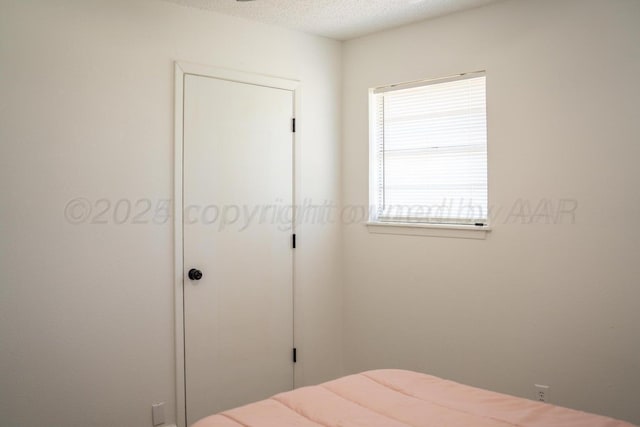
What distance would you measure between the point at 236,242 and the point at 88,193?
3.15 ft

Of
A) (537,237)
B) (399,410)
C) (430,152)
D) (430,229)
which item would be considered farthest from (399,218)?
(399,410)

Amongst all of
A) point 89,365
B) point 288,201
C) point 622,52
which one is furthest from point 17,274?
A: point 622,52

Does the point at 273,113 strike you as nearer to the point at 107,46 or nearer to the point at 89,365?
the point at 107,46

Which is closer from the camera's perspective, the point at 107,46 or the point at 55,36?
the point at 55,36

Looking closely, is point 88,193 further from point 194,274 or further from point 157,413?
point 157,413

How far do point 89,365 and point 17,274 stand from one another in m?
0.60

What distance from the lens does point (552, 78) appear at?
294 centimetres

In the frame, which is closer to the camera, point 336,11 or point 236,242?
point 336,11

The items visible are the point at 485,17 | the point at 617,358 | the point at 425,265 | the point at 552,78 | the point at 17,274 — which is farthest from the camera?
the point at 425,265

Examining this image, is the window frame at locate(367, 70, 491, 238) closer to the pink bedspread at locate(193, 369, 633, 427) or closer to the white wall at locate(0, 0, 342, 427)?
the white wall at locate(0, 0, 342, 427)

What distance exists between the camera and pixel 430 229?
11.4ft

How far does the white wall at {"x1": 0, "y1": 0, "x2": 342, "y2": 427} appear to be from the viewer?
256 centimetres

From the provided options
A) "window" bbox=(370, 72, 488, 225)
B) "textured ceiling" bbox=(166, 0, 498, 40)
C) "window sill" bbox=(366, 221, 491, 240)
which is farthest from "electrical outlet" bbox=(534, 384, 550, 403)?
"textured ceiling" bbox=(166, 0, 498, 40)

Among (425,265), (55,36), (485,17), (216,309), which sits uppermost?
(485,17)
